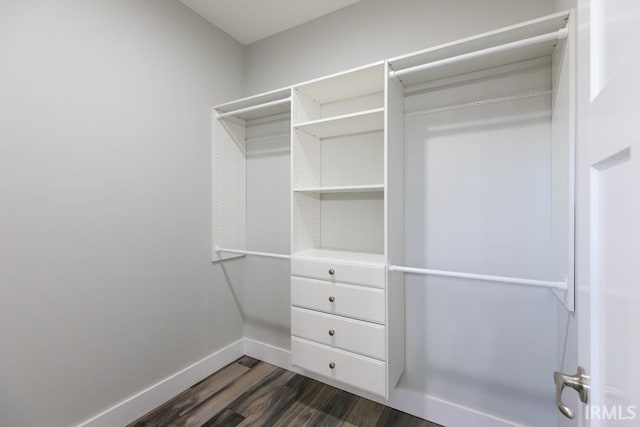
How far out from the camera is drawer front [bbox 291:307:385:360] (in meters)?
1.55

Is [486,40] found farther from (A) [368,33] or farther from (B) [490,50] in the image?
(A) [368,33]

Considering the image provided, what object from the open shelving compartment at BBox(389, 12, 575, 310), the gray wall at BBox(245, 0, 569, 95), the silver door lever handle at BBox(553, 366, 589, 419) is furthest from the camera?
the gray wall at BBox(245, 0, 569, 95)

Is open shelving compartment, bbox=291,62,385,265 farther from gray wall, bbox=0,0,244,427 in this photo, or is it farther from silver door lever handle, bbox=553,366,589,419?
silver door lever handle, bbox=553,366,589,419

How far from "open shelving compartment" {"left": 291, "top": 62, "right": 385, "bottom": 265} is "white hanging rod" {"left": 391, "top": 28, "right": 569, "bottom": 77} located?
0.86 feet

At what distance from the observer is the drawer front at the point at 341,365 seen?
155 centimetres

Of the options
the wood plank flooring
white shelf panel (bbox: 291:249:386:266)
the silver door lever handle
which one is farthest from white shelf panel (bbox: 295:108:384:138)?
the wood plank flooring

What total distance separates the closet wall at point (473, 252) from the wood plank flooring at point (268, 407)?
0.34 meters

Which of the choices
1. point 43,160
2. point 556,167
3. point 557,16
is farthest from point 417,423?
point 43,160

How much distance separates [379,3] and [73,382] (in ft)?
9.52

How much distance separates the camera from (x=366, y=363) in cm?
158

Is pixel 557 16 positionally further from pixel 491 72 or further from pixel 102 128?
pixel 102 128

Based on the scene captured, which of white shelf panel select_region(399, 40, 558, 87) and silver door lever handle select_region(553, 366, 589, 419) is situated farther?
white shelf panel select_region(399, 40, 558, 87)

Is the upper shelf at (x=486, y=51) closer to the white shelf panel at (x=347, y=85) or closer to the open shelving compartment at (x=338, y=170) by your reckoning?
the white shelf panel at (x=347, y=85)

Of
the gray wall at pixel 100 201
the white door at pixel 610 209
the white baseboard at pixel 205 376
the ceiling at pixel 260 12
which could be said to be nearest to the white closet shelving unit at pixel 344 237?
the white baseboard at pixel 205 376
